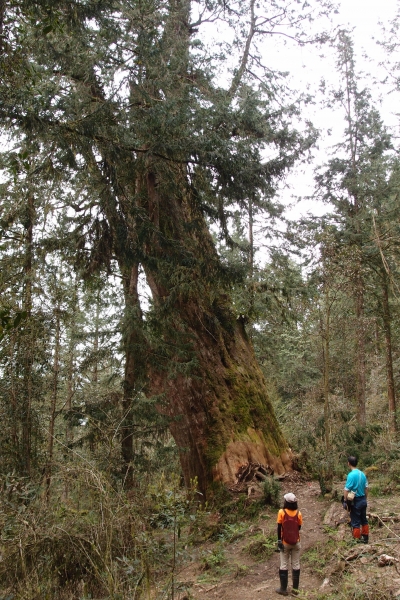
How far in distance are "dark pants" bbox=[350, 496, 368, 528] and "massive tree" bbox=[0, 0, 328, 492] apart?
10.5 feet

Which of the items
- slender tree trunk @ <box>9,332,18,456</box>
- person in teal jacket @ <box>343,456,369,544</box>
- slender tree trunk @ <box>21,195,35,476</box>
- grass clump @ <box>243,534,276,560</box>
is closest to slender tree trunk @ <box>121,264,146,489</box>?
slender tree trunk @ <box>21,195,35,476</box>

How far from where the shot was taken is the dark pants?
6.39m

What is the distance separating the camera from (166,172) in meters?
8.62

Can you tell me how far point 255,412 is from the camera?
34.4 ft

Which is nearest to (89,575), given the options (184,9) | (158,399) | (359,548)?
(359,548)

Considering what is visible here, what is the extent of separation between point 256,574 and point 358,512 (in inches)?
63.9

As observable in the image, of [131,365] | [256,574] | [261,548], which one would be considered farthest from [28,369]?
[256,574]

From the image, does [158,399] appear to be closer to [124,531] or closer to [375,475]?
[124,531]

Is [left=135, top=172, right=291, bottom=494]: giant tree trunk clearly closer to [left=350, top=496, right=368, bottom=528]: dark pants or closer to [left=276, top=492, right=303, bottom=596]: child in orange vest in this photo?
[left=350, top=496, right=368, bottom=528]: dark pants

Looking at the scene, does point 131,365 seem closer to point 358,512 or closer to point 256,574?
point 256,574

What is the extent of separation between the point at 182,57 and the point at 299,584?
8303mm

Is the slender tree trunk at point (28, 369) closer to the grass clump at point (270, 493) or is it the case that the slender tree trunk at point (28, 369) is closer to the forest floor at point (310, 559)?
the forest floor at point (310, 559)

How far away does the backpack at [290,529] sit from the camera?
5.57 metres

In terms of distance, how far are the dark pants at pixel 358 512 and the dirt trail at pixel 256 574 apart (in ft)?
2.48
